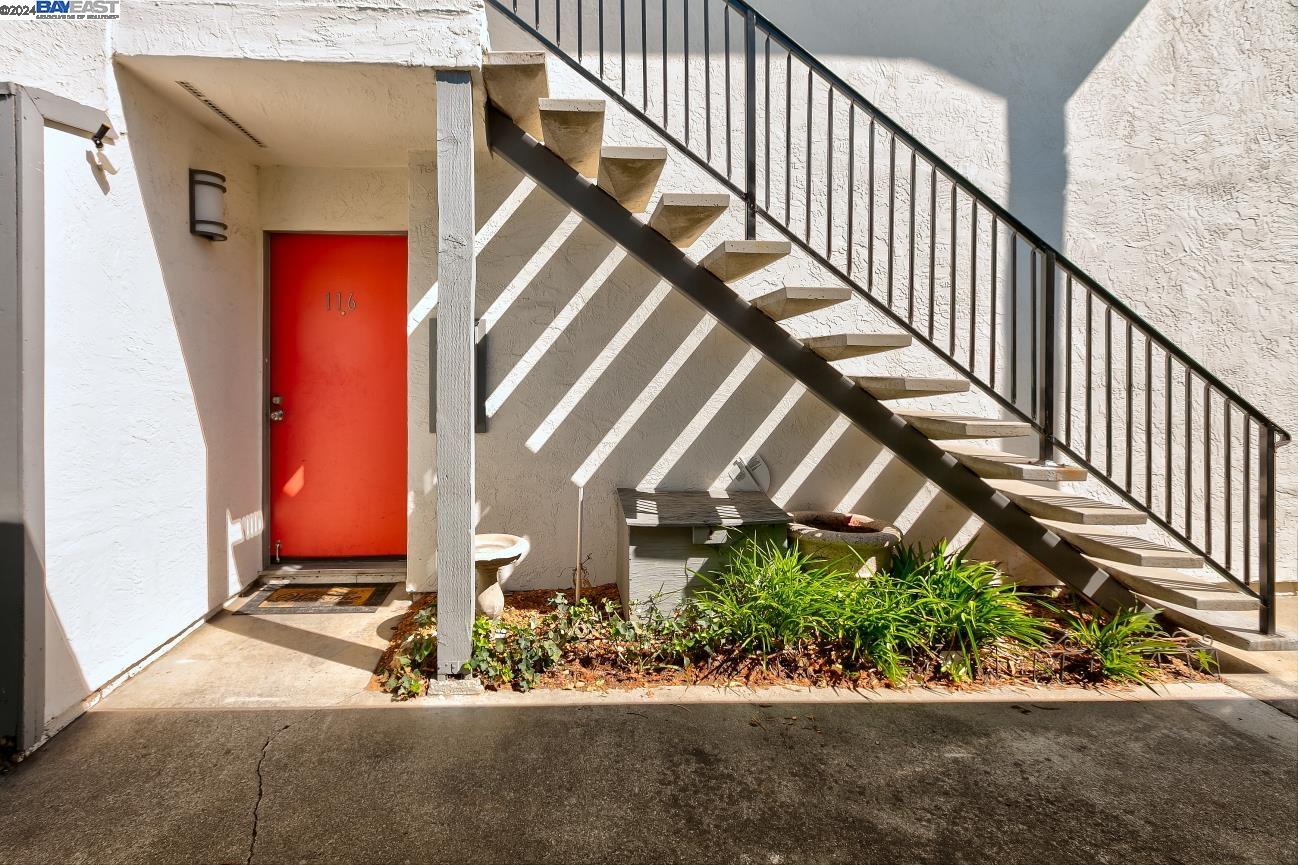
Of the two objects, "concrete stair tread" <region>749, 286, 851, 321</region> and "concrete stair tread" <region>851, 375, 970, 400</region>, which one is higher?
"concrete stair tread" <region>749, 286, 851, 321</region>

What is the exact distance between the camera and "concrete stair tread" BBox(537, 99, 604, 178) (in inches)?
107

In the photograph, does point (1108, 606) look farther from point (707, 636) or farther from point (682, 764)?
point (682, 764)

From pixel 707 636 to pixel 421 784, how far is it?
4.45 feet

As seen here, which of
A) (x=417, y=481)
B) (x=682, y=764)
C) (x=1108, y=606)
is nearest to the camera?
(x=682, y=764)

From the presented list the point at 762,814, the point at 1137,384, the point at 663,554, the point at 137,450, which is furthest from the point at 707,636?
the point at 1137,384

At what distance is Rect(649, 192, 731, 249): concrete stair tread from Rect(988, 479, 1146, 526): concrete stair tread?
6.68 ft

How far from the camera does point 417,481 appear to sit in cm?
388

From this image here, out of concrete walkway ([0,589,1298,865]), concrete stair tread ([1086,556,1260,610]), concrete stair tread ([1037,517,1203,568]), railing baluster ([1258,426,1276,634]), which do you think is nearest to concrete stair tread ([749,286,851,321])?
concrete stair tread ([1037,517,1203,568])

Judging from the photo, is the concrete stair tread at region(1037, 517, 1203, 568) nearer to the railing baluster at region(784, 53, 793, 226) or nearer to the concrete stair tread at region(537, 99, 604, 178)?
the railing baluster at region(784, 53, 793, 226)

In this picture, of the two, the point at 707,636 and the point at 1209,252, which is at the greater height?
the point at 1209,252

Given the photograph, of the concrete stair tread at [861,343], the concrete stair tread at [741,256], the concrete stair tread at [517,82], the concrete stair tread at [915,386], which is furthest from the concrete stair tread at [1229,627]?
the concrete stair tread at [517,82]

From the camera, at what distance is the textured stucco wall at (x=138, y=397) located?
96.2 inches

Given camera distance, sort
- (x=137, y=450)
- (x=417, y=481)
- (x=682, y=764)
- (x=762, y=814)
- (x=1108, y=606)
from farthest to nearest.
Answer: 1. (x=417, y=481)
2. (x=1108, y=606)
3. (x=137, y=450)
4. (x=682, y=764)
5. (x=762, y=814)

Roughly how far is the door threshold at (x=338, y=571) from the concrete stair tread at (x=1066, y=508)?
11.9ft
